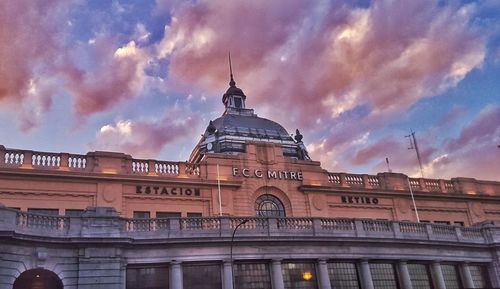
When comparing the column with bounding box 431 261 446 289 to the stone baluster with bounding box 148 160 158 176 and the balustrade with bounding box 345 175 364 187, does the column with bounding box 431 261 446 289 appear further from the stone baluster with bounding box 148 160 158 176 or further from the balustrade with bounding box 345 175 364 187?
the stone baluster with bounding box 148 160 158 176

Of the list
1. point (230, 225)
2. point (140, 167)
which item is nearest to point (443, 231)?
A: point (230, 225)

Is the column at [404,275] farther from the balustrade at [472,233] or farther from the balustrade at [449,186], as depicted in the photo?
the balustrade at [449,186]

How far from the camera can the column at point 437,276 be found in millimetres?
35444

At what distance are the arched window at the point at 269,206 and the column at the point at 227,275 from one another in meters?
12.3

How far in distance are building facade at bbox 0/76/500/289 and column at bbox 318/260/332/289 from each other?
64mm

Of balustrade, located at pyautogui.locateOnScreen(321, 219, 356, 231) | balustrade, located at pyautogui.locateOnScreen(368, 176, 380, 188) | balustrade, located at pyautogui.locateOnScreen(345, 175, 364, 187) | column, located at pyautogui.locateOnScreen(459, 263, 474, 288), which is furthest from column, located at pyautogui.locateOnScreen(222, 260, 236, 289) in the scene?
balustrade, located at pyautogui.locateOnScreen(368, 176, 380, 188)

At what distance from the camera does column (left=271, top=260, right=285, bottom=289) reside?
1220 inches

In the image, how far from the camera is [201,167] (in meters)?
42.2

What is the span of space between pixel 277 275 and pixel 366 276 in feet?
21.2

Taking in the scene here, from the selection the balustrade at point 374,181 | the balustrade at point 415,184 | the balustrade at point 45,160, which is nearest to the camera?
the balustrade at point 45,160

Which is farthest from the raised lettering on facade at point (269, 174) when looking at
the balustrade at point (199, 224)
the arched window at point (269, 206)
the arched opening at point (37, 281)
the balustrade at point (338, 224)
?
the arched opening at point (37, 281)

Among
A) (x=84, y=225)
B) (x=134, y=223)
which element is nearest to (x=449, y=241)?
(x=134, y=223)

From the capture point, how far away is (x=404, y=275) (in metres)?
34.7

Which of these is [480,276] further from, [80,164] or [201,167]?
[80,164]
